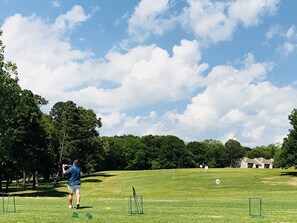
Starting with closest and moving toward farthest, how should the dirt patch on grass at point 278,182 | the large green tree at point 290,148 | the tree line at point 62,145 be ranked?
1. the tree line at point 62,145
2. the dirt patch on grass at point 278,182
3. the large green tree at point 290,148

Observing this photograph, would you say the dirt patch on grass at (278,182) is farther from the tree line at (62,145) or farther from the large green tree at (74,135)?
the large green tree at (74,135)

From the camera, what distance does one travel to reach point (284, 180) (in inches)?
2940

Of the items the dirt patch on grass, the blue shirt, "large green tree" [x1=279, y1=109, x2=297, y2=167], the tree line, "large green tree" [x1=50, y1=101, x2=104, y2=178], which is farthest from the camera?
"large green tree" [x1=50, y1=101, x2=104, y2=178]

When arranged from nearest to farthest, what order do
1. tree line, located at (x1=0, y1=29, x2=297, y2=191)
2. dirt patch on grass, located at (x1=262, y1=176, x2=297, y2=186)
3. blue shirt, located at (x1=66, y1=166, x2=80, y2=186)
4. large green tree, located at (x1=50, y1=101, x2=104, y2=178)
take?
blue shirt, located at (x1=66, y1=166, x2=80, y2=186), tree line, located at (x1=0, y1=29, x2=297, y2=191), dirt patch on grass, located at (x1=262, y1=176, x2=297, y2=186), large green tree, located at (x1=50, y1=101, x2=104, y2=178)

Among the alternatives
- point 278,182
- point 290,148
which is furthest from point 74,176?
point 290,148

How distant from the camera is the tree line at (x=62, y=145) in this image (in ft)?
160

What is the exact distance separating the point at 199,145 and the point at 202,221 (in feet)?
555

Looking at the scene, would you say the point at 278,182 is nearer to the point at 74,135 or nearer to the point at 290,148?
the point at 290,148

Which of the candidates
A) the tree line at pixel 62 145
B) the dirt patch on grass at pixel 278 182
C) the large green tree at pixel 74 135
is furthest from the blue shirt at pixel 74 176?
the large green tree at pixel 74 135

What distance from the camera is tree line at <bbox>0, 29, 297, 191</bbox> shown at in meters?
48.7

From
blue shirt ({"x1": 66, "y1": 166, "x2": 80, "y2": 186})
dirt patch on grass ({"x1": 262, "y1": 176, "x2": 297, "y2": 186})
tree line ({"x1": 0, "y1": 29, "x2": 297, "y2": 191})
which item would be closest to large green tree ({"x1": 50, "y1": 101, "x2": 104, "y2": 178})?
tree line ({"x1": 0, "y1": 29, "x2": 297, "y2": 191})

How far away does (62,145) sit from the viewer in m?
87.0

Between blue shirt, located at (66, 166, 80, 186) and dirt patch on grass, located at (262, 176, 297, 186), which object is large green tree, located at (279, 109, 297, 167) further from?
blue shirt, located at (66, 166, 80, 186)

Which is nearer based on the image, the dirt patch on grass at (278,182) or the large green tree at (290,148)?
the dirt patch on grass at (278,182)
